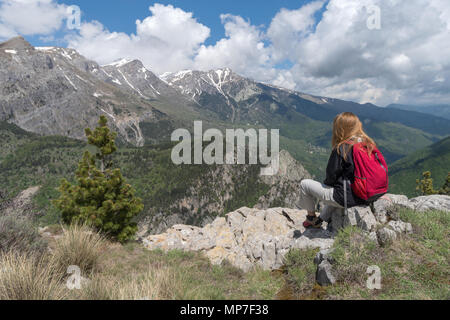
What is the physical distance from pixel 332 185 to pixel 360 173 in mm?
821

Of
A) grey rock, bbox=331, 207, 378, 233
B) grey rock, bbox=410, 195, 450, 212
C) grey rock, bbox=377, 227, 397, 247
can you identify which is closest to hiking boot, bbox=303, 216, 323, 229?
grey rock, bbox=331, 207, 378, 233

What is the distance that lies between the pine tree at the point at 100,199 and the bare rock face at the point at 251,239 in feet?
7.01

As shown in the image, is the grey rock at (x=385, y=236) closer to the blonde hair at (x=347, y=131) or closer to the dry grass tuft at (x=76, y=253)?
the blonde hair at (x=347, y=131)

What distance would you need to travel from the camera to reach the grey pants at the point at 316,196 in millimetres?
5949

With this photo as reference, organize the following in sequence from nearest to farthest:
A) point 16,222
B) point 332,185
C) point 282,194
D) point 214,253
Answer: point 332,185
point 16,222
point 214,253
point 282,194

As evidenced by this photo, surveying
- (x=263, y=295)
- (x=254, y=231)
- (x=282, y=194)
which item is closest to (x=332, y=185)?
(x=263, y=295)

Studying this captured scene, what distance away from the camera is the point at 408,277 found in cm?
453

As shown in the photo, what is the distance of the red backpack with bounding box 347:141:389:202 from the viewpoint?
5297 mm

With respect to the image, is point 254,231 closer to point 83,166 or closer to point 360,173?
point 360,173

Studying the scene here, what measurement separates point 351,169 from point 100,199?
1351 cm

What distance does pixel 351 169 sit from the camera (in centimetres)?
544

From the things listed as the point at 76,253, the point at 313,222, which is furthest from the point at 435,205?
the point at 76,253

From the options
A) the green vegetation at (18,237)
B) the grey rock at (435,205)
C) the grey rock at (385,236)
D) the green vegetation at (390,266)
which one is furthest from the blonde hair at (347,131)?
the green vegetation at (18,237)

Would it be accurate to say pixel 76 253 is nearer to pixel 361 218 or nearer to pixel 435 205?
pixel 361 218
